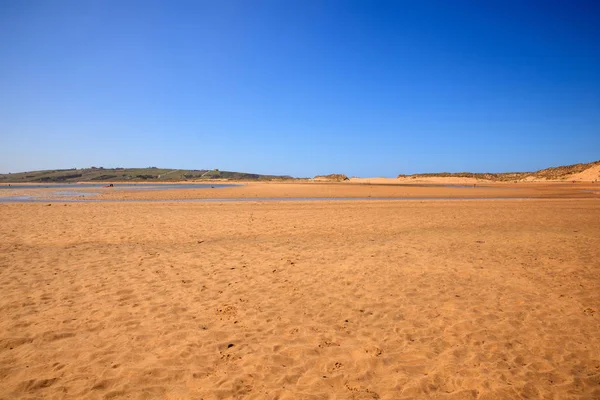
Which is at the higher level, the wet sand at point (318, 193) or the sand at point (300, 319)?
the wet sand at point (318, 193)

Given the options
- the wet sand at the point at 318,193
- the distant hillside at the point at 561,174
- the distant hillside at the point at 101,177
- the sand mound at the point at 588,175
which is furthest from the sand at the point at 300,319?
the distant hillside at the point at 101,177

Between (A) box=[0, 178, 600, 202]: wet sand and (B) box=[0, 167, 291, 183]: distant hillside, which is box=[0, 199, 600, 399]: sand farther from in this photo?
(B) box=[0, 167, 291, 183]: distant hillside

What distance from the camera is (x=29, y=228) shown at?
553 inches

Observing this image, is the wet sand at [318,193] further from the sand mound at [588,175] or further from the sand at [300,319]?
the sand at [300,319]

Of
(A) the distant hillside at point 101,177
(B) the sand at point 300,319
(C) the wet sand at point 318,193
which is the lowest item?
(B) the sand at point 300,319

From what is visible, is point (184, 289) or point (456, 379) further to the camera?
point (184, 289)

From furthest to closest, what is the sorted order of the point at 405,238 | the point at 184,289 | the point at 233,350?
the point at 405,238, the point at 184,289, the point at 233,350

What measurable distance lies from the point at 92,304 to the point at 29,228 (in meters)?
11.2

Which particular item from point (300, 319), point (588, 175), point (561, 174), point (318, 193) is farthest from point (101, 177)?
point (588, 175)

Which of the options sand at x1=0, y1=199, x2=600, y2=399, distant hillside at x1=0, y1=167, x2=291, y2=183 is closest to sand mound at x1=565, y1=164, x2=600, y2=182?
sand at x1=0, y1=199, x2=600, y2=399

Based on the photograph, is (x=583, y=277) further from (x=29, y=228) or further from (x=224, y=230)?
(x=29, y=228)

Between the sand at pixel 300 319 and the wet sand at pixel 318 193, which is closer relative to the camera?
the sand at pixel 300 319

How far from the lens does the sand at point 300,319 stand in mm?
3924

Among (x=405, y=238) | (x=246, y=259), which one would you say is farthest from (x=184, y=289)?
(x=405, y=238)
